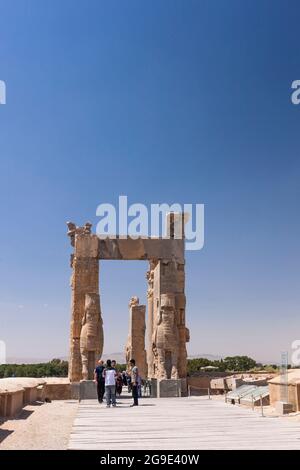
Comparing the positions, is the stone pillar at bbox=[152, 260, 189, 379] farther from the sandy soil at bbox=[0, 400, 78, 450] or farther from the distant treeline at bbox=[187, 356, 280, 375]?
the distant treeline at bbox=[187, 356, 280, 375]

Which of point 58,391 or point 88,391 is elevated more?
point 88,391

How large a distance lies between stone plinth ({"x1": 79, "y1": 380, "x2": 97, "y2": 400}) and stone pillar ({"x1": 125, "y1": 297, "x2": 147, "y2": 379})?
9.70 metres

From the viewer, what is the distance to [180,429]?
9.13 meters

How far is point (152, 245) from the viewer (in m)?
18.6

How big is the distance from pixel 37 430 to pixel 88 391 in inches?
247

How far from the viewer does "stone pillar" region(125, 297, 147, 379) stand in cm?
2558

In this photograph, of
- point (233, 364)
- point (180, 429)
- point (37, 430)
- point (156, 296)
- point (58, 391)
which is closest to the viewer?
point (180, 429)

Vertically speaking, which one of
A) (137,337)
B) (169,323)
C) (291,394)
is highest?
(169,323)

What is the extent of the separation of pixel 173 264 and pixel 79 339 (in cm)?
408

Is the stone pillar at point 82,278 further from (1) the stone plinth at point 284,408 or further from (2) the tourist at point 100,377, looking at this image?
(1) the stone plinth at point 284,408

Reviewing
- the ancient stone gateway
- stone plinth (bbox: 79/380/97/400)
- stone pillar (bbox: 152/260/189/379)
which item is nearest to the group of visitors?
stone plinth (bbox: 79/380/97/400)

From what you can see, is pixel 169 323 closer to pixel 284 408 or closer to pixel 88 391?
pixel 88 391

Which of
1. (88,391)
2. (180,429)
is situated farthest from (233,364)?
(180,429)
